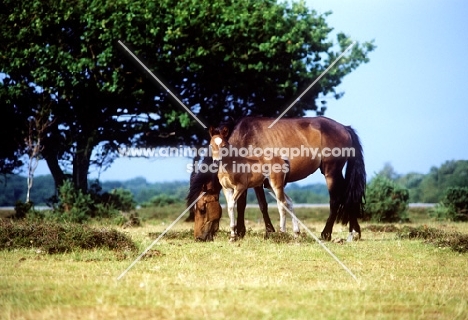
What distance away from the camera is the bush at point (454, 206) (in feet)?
88.0

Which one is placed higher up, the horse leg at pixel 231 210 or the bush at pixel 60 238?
the horse leg at pixel 231 210

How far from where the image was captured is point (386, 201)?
26078 millimetres

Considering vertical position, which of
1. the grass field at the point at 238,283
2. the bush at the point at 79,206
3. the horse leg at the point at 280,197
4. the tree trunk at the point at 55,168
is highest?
the tree trunk at the point at 55,168

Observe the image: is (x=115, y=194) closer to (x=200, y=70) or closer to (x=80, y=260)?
(x=200, y=70)

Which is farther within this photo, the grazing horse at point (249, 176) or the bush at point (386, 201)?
the bush at point (386, 201)

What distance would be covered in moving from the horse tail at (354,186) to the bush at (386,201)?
9.97 metres

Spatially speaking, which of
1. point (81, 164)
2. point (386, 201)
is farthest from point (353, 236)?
point (81, 164)

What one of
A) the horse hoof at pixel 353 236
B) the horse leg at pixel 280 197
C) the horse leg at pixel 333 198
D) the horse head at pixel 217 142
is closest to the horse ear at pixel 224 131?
the horse head at pixel 217 142

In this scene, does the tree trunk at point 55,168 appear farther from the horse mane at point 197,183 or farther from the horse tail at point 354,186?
the horse tail at point 354,186

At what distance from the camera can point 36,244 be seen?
43.5ft

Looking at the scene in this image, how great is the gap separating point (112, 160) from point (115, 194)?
1605 mm

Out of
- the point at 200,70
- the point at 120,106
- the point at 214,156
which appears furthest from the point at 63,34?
the point at 214,156

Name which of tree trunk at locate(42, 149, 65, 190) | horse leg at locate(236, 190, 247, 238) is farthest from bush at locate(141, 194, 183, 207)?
horse leg at locate(236, 190, 247, 238)

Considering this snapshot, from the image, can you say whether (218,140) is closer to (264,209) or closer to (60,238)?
(264,209)
